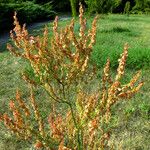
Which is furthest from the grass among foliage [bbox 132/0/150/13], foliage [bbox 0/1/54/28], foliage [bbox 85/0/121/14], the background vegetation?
foliage [bbox 132/0/150/13]

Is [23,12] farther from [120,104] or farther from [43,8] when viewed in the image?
[120,104]

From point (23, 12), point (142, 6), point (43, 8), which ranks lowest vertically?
point (142, 6)

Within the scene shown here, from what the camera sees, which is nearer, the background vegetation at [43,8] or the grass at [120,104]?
the grass at [120,104]

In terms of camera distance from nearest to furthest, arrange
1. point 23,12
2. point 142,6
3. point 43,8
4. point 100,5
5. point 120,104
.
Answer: point 120,104 < point 23,12 < point 43,8 < point 100,5 < point 142,6

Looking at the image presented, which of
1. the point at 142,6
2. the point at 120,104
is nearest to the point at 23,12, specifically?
the point at 142,6

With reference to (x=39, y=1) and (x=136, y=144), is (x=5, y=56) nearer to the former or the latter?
(x=136, y=144)

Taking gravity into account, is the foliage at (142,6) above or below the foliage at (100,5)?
below

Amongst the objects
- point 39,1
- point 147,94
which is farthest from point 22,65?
point 39,1

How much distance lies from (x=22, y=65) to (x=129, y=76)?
10.1 ft

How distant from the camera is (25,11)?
20.8 m

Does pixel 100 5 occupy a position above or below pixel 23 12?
below

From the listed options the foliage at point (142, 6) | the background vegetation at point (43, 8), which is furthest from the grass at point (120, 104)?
the foliage at point (142, 6)

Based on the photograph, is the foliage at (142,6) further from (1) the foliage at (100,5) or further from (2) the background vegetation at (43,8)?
(1) the foliage at (100,5)

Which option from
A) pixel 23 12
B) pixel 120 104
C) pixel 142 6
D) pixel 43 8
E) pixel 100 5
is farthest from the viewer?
pixel 142 6
